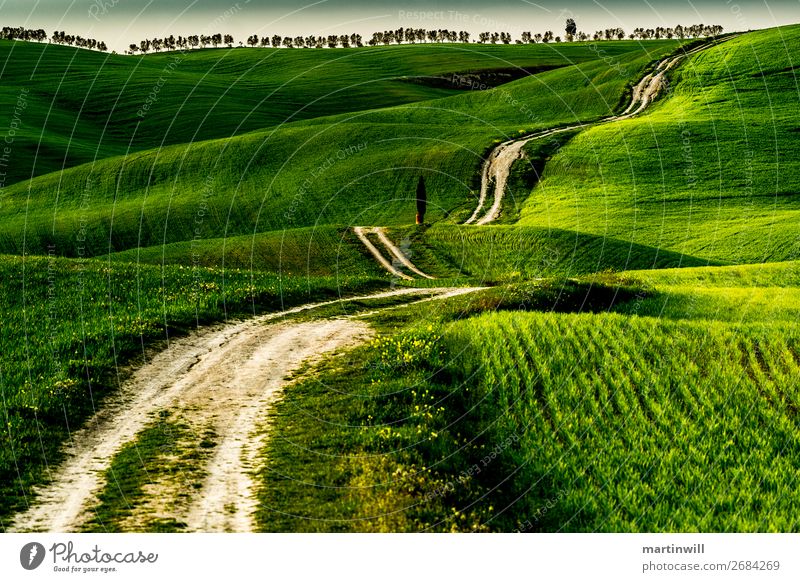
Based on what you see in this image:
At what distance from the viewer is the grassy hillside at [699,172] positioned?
5738cm

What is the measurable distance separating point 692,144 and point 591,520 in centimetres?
7568

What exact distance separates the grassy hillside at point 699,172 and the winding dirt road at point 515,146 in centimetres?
269

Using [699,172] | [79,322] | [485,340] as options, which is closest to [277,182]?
[699,172]

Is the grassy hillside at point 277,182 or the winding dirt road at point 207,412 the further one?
the grassy hillside at point 277,182

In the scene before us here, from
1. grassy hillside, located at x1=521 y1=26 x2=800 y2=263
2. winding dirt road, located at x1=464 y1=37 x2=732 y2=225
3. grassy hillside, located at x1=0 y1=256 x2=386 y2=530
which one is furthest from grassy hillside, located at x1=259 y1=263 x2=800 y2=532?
winding dirt road, located at x1=464 y1=37 x2=732 y2=225

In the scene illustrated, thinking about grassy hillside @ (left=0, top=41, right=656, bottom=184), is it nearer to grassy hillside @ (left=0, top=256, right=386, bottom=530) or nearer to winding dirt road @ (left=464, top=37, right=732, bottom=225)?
winding dirt road @ (left=464, top=37, right=732, bottom=225)

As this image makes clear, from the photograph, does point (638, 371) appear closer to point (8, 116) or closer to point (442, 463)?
point (442, 463)

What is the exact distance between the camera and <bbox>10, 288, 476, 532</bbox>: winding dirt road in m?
13.4

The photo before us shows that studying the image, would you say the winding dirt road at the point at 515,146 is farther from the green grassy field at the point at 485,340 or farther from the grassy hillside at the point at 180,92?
the grassy hillside at the point at 180,92

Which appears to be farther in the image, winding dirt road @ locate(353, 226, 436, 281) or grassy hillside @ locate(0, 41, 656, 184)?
grassy hillside @ locate(0, 41, 656, 184)

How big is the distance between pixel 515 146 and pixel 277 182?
24.0 metres

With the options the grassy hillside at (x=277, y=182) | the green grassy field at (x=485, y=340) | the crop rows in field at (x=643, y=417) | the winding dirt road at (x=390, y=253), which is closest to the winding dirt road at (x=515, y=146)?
the grassy hillside at (x=277, y=182)

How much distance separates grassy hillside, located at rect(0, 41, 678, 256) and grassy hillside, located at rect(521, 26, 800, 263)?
8914 millimetres

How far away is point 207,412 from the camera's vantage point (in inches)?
714
